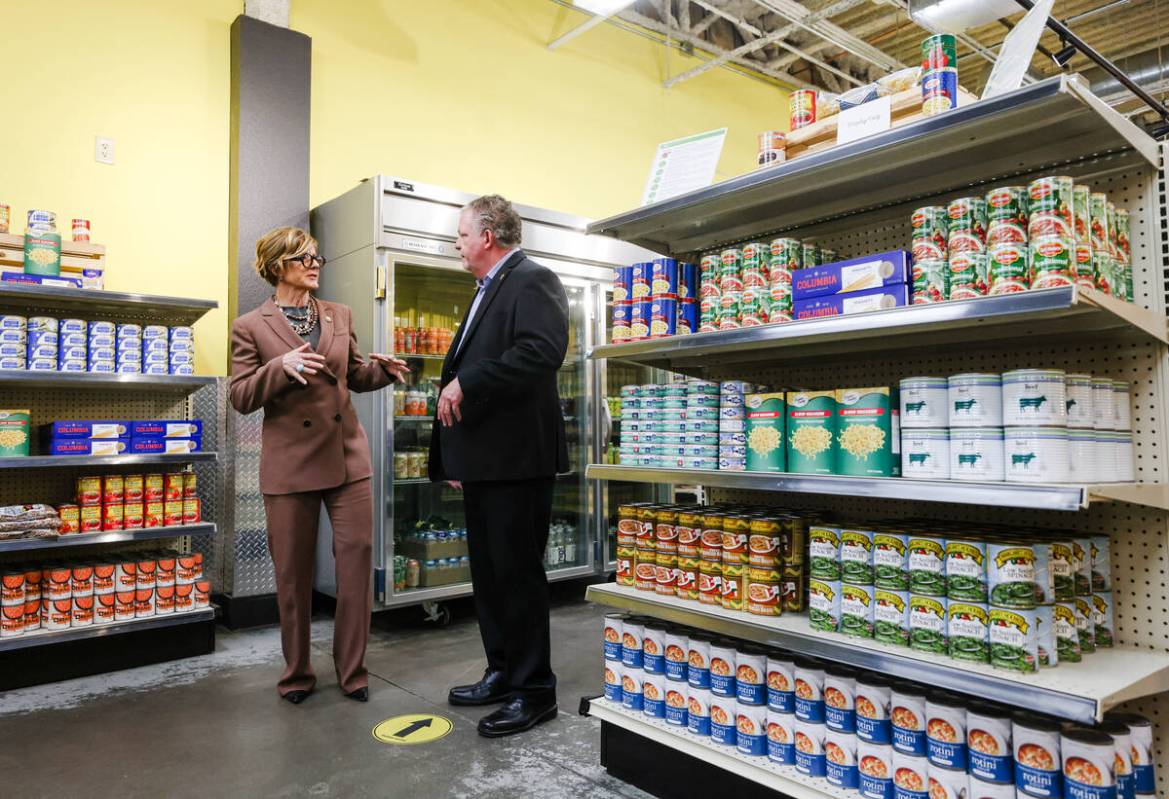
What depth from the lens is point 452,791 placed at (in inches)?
94.3

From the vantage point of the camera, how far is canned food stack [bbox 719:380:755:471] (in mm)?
2334

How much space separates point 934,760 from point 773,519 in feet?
2.36

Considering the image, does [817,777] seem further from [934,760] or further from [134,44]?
[134,44]

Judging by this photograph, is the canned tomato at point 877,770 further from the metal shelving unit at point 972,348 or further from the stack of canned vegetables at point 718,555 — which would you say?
the stack of canned vegetables at point 718,555

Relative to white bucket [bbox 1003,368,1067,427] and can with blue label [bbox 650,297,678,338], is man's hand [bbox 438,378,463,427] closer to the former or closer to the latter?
can with blue label [bbox 650,297,678,338]

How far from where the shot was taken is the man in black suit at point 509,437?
2.78 meters

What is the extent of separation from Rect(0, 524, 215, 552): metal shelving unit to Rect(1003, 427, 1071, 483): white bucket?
3.58m

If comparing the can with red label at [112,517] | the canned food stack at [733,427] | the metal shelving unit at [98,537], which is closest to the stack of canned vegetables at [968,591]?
the canned food stack at [733,427]

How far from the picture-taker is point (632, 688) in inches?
100

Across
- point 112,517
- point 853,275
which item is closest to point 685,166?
point 853,275

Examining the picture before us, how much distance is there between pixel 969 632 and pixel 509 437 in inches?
63.4

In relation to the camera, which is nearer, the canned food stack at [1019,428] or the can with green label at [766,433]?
the canned food stack at [1019,428]

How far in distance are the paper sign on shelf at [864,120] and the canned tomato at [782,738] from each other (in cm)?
155

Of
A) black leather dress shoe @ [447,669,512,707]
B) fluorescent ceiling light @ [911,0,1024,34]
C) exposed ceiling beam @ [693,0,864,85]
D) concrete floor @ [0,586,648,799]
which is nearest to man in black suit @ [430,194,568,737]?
black leather dress shoe @ [447,669,512,707]
